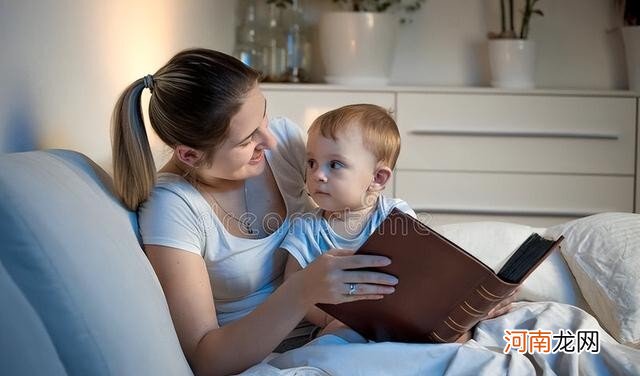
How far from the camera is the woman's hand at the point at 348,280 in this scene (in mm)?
1367

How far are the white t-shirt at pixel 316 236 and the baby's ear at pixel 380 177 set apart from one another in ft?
0.08

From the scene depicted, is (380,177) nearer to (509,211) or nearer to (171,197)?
(171,197)

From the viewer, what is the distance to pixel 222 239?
160 cm

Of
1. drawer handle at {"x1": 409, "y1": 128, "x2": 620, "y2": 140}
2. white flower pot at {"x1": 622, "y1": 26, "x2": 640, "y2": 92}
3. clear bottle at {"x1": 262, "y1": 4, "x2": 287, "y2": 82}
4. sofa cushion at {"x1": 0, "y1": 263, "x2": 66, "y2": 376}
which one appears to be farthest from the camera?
clear bottle at {"x1": 262, "y1": 4, "x2": 287, "y2": 82}

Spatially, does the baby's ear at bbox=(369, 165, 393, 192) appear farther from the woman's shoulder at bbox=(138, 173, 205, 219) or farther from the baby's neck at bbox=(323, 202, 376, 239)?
the woman's shoulder at bbox=(138, 173, 205, 219)

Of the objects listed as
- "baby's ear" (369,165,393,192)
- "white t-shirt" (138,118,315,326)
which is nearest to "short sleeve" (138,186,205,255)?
"white t-shirt" (138,118,315,326)

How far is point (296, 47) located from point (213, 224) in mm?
2517

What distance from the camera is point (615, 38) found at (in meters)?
4.12

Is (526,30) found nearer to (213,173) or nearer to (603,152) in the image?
(603,152)

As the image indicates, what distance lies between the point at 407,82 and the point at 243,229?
2.62 m

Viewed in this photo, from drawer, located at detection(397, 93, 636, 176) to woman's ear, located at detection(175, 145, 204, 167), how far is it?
2.21 meters

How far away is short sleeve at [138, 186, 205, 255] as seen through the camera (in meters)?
1.50

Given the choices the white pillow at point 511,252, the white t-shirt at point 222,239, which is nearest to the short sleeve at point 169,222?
the white t-shirt at point 222,239

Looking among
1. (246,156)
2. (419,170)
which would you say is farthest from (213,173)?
(419,170)
